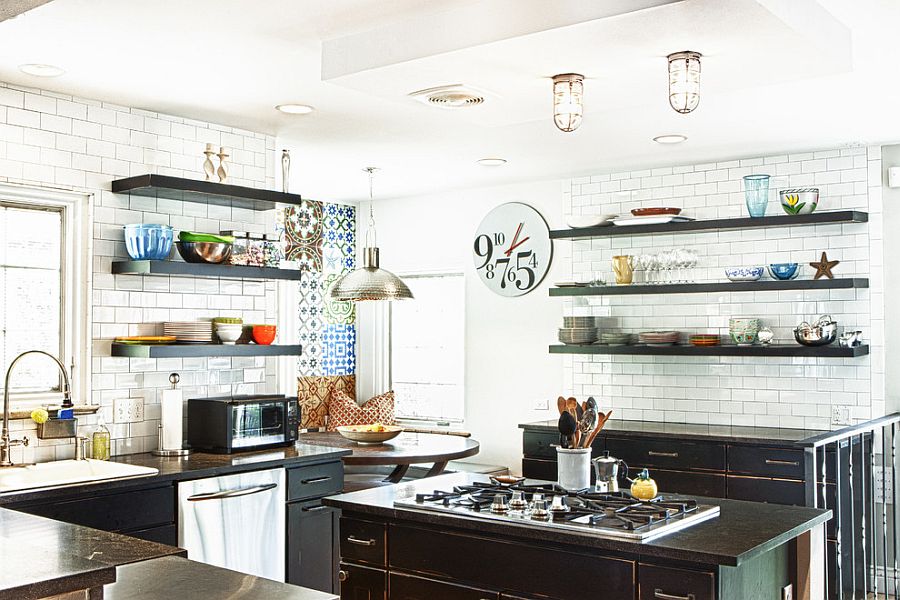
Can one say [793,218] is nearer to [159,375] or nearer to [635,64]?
[635,64]

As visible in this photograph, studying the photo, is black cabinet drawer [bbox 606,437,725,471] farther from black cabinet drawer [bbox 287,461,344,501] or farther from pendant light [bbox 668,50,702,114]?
pendant light [bbox 668,50,702,114]

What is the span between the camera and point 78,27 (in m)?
3.49

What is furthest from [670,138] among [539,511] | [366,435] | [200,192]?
[539,511]

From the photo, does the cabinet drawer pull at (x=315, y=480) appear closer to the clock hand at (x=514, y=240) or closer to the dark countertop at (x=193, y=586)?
the dark countertop at (x=193, y=586)

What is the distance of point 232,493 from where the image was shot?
14.2 feet

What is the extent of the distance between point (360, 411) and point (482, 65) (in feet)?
16.6

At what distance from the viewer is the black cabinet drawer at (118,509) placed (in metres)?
3.68

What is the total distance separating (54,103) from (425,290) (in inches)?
157

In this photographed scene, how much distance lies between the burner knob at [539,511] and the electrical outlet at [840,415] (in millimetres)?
3375

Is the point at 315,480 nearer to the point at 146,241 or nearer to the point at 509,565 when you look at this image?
the point at 146,241

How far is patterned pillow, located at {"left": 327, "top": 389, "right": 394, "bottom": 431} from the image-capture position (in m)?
7.70

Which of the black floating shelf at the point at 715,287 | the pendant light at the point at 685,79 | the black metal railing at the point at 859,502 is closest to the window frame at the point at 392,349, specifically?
the black floating shelf at the point at 715,287

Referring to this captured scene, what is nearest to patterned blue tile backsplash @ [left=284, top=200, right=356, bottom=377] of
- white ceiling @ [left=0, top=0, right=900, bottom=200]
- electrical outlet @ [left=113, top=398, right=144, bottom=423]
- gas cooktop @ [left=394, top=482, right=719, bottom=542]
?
white ceiling @ [left=0, top=0, right=900, bottom=200]

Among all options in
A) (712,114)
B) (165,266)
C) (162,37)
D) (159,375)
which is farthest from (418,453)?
(162,37)
